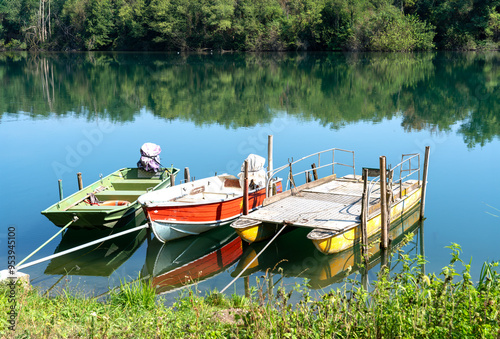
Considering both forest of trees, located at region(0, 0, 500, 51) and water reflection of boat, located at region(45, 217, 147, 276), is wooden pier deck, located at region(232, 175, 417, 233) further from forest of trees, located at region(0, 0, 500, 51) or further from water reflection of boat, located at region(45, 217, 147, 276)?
forest of trees, located at region(0, 0, 500, 51)

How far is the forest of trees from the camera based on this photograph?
73.2 m

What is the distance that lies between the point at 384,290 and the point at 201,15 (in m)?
82.0

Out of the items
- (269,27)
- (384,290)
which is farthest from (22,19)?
(384,290)

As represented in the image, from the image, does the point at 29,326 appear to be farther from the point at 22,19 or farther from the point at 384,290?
the point at 22,19

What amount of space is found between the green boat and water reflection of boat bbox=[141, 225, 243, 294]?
120 cm

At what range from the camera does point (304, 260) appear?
42.6ft

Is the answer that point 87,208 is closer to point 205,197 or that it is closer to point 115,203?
point 115,203

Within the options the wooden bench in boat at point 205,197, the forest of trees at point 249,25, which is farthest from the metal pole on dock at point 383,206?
the forest of trees at point 249,25

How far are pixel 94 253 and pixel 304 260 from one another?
16.4 ft

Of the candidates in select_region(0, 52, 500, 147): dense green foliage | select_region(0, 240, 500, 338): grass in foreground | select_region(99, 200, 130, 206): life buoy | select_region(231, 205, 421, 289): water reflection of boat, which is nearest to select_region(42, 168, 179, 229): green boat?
select_region(99, 200, 130, 206): life buoy

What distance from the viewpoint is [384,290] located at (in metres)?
6.82

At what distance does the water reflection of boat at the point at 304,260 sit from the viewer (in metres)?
12.3

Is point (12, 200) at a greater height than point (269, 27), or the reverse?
point (269, 27)

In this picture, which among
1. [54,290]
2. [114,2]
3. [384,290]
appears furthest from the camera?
[114,2]
